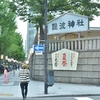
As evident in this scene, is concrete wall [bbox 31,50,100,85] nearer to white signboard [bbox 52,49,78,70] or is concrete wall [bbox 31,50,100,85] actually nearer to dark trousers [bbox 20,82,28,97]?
white signboard [bbox 52,49,78,70]

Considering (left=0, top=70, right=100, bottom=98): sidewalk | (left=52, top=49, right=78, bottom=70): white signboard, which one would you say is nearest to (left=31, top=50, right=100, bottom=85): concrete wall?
(left=52, top=49, right=78, bottom=70): white signboard

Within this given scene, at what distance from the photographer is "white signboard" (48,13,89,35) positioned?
20.1 meters

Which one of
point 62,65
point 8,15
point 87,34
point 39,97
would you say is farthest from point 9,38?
point 39,97

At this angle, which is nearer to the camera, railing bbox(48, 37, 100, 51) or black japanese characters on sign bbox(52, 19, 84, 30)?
railing bbox(48, 37, 100, 51)

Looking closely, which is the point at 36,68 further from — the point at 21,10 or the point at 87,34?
the point at 87,34

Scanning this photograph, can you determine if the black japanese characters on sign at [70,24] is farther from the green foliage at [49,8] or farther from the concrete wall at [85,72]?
the green foliage at [49,8]

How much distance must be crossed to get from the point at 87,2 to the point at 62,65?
836 cm

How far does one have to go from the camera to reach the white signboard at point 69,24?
2014 cm

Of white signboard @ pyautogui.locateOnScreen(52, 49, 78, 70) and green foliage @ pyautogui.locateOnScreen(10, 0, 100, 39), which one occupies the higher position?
green foliage @ pyautogui.locateOnScreen(10, 0, 100, 39)

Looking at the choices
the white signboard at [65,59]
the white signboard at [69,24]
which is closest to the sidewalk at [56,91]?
the white signboard at [65,59]

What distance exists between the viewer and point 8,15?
43.4 meters

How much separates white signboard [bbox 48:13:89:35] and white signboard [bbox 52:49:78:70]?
5.14 ft

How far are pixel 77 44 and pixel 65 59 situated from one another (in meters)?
1.41

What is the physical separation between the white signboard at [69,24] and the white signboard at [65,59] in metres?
1.57
